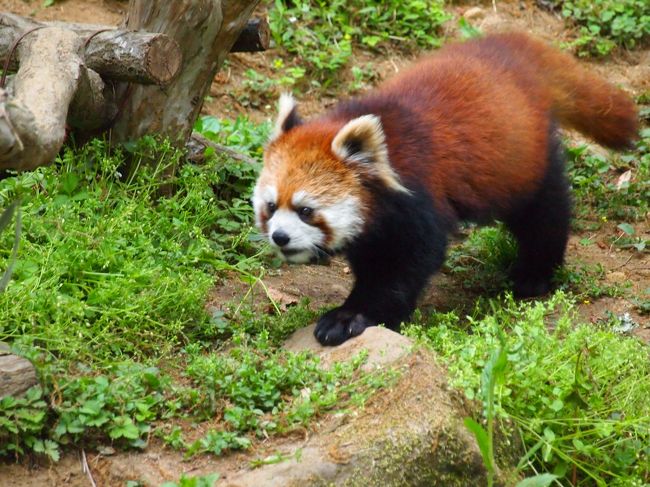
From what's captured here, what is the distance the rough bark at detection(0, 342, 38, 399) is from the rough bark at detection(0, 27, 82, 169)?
0.85 m

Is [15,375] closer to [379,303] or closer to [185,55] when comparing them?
[379,303]

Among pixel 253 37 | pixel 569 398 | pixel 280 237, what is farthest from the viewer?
pixel 253 37

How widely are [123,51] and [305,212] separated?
3.79 feet

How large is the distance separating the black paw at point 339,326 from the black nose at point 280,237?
382 mm

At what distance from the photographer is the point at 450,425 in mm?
3377

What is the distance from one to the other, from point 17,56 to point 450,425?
8.42 feet

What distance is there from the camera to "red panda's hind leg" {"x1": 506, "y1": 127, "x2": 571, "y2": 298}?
210 inches

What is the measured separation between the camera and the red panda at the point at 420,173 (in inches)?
174

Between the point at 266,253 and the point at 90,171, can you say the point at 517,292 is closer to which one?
the point at 266,253

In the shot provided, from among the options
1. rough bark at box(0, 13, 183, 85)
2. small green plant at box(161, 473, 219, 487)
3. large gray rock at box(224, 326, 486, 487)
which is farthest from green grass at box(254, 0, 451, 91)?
small green plant at box(161, 473, 219, 487)

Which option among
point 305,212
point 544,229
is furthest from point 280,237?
point 544,229

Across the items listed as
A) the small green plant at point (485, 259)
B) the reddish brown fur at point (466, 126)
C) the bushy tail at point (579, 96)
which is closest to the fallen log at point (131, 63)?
the reddish brown fur at point (466, 126)

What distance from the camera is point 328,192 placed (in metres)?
4.42

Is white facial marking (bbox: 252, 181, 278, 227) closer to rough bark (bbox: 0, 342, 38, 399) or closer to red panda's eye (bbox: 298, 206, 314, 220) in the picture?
red panda's eye (bbox: 298, 206, 314, 220)
